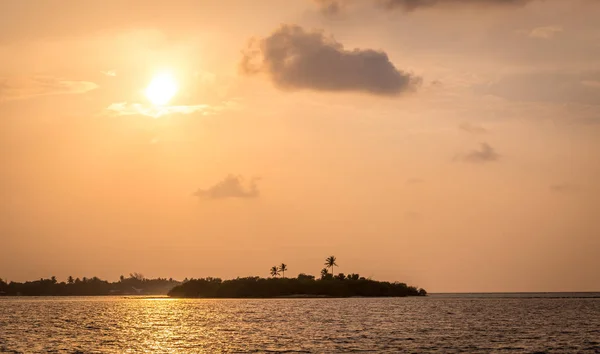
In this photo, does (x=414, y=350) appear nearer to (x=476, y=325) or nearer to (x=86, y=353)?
(x=86, y=353)

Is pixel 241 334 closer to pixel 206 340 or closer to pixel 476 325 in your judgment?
pixel 206 340

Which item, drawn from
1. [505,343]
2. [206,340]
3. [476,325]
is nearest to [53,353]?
[206,340]

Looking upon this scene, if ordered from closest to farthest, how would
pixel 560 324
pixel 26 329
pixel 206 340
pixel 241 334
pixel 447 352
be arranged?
pixel 447 352 < pixel 206 340 < pixel 241 334 < pixel 26 329 < pixel 560 324

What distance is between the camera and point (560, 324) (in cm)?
14138

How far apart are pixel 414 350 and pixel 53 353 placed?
4447 cm

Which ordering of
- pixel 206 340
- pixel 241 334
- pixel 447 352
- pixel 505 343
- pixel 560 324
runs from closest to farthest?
1. pixel 447 352
2. pixel 505 343
3. pixel 206 340
4. pixel 241 334
5. pixel 560 324

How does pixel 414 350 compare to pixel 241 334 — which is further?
pixel 241 334

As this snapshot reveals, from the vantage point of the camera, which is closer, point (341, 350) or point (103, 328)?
point (341, 350)

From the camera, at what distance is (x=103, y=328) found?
137000mm

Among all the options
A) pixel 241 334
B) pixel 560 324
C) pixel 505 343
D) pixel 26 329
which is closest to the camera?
pixel 505 343

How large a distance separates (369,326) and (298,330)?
16676mm

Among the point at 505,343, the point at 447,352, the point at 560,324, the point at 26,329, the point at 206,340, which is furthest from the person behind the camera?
the point at 560,324

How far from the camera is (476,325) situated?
13838 cm

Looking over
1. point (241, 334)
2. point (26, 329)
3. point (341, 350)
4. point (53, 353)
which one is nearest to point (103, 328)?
point (26, 329)
